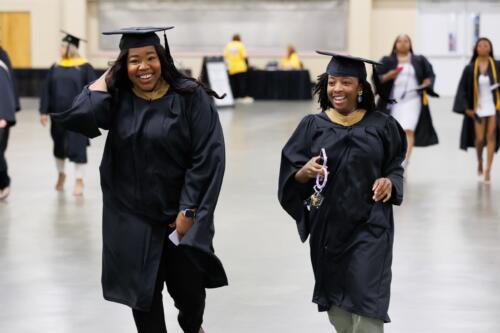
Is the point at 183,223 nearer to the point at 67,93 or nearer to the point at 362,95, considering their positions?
the point at 362,95

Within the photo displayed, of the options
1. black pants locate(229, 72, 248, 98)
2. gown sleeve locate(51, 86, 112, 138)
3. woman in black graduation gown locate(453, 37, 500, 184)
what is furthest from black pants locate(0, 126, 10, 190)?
black pants locate(229, 72, 248, 98)

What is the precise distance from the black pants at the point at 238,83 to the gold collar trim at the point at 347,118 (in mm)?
22703

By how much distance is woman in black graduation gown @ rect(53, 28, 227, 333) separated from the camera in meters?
4.49

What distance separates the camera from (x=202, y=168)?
178 inches

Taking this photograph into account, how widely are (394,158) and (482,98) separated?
8123 millimetres

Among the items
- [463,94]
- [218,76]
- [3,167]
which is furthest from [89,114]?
[218,76]

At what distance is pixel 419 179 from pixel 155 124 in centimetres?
846

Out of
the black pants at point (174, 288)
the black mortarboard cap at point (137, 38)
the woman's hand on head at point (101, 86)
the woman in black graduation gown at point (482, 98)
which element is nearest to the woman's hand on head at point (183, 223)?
the black pants at point (174, 288)

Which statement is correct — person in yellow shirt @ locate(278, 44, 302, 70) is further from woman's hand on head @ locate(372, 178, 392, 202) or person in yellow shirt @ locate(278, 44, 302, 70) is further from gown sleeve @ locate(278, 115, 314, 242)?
woman's hand on head @ locate(372, 178, 392, 202)

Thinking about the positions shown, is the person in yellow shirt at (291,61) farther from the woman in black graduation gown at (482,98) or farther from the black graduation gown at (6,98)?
the black graduation gown at (6,98)

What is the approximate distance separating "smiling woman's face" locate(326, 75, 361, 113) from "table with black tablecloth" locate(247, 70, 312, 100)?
23367 millimetres

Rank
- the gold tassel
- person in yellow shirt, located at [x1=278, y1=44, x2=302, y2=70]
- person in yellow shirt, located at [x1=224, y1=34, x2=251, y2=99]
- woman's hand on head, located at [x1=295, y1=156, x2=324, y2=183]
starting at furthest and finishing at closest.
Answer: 1. person in yellow shirt, located at [x1=278, y1=44, x2=302, y2=70]
2. person in yellow shirt, located at [x1=224, y1=34, x2=251, y2=99]
3. the gold tassel
4. woman's hand on head, located at [x1=295, y1=156, x2=324, y2=183]

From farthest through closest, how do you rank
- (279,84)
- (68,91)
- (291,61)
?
(291,61) < (279,84) < (68,91)

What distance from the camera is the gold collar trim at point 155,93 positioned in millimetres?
4535
